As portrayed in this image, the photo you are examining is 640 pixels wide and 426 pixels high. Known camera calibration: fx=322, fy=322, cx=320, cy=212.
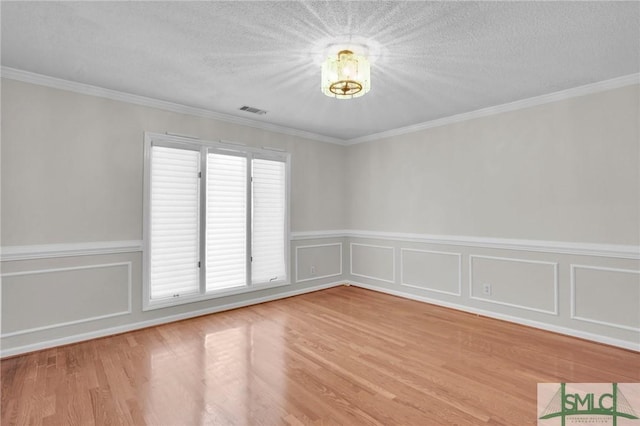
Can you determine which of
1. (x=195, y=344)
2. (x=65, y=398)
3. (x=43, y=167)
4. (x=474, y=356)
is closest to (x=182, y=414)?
(x=65, y=398)

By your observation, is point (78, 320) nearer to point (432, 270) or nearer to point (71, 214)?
point (71, 214)

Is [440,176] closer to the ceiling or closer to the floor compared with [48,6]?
closer to the floor

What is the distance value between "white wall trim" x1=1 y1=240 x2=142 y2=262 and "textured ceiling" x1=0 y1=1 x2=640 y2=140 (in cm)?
166

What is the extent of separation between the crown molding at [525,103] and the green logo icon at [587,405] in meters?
2.78

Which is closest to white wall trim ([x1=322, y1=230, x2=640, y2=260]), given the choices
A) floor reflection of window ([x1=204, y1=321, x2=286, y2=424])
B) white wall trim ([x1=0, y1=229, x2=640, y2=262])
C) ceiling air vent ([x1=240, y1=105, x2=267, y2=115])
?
white wall trim ([x1=0, y1=229, x2=640, y2=262])

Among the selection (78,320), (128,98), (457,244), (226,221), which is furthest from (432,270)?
(128,98)

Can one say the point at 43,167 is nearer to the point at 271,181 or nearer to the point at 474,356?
the point at 271,181

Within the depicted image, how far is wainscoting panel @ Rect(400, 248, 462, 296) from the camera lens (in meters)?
4.41

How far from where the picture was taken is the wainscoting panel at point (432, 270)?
4.41 m

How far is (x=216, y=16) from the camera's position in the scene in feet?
7.07

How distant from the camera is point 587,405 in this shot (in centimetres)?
226

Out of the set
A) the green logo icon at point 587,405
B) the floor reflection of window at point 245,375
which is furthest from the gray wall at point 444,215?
the green logo icon at point 587,405

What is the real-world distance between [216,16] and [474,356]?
3492 mm

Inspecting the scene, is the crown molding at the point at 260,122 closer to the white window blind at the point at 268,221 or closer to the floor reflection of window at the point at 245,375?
the white window blind at the point at 268,221
